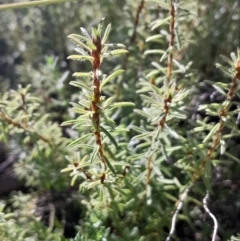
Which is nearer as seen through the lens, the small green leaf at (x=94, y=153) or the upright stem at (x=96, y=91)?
the upright stem at (x=96, y=91)

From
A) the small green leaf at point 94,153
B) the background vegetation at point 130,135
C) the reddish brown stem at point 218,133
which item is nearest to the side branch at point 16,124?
the background vegetation at point 130,135

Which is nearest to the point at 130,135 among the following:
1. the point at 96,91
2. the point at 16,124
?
the point at 16,124

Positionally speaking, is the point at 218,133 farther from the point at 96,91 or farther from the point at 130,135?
the point at 130,135

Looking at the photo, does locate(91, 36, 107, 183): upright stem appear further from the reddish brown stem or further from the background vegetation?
the reddish brown stem

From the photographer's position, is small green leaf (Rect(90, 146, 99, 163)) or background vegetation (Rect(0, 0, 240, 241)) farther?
background vegetation (Rect(0, 0, 240, 241))

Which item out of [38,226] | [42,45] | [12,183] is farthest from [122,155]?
[42,45]

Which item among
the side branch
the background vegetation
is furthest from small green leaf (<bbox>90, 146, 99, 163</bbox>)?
the side branch

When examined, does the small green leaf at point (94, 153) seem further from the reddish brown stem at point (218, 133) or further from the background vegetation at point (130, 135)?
the reddish brown stem at point (218, 133)

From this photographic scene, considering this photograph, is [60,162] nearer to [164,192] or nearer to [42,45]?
[164,192]
